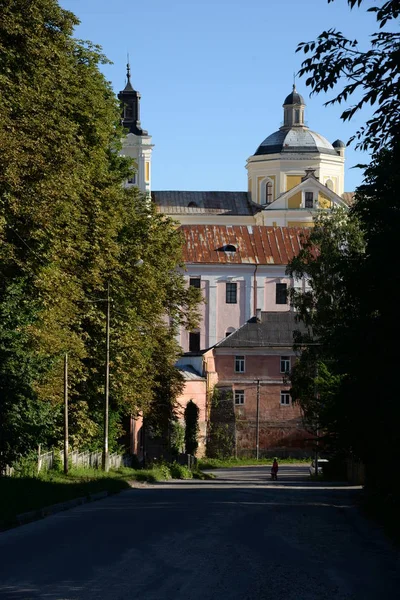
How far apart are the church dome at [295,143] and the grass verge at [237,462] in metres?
56.0

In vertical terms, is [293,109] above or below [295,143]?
above

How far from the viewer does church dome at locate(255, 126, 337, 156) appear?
123000 millimetres

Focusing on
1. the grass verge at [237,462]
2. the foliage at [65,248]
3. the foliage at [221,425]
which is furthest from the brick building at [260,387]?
the foliage at [65,248]

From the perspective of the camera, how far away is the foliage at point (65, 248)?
85.3ft

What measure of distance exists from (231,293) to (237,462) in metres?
19.2

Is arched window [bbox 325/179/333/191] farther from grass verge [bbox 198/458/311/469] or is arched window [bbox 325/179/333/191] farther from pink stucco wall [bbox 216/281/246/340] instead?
grass verge [bbox 198/458/311/469]

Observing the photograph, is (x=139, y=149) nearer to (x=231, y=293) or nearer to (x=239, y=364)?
(x=231, y=293)

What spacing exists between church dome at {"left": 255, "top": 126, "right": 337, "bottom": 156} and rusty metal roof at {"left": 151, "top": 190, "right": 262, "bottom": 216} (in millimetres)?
5880

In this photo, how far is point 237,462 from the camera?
229 feet

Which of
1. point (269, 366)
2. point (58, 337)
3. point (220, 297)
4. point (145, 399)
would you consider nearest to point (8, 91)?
point (58, 337)

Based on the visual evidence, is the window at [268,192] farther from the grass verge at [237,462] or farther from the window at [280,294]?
the grass verge at [237,462]

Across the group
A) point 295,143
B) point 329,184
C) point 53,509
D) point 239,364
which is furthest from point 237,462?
point 295,143

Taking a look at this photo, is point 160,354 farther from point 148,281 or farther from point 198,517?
point 198,517

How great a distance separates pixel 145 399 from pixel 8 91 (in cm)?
1531
